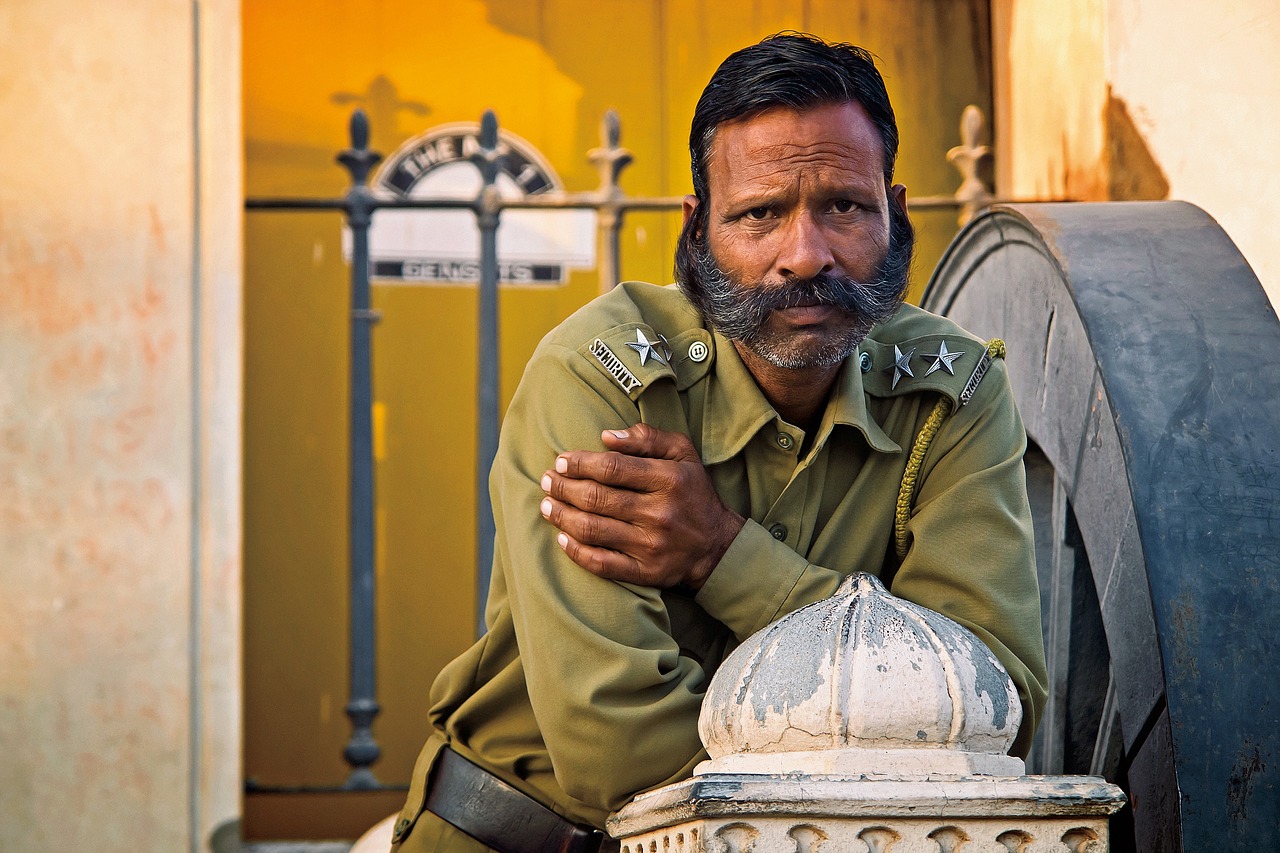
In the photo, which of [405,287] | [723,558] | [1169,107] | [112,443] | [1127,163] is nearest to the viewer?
[723,558]

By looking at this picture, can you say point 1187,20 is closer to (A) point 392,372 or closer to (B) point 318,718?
(A) point 392,372

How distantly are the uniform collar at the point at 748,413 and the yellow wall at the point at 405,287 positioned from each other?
11.2 ft

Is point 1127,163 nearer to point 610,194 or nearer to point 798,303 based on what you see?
point 610,194

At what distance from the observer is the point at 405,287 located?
18.9ft

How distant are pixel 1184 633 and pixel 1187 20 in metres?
1.45

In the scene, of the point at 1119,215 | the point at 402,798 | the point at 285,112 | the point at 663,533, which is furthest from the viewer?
the point at 285,112

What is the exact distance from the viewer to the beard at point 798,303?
2158mm

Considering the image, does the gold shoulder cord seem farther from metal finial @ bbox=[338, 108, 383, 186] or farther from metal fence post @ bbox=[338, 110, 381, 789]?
metal finial @ bbox=[338, 108, 383, 186]

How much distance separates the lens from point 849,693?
63.4 inches

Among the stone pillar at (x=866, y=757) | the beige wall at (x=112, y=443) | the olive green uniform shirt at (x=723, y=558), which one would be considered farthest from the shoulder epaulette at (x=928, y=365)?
the beige wall at (x=112, y=443)

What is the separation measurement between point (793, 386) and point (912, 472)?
218 mm

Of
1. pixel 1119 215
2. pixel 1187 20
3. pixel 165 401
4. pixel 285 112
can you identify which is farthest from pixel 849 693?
pixel 285 112

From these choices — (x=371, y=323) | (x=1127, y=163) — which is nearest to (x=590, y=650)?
(x=1127, y=163)

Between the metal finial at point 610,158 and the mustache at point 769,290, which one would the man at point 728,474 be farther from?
the metal finial at point 610,158
